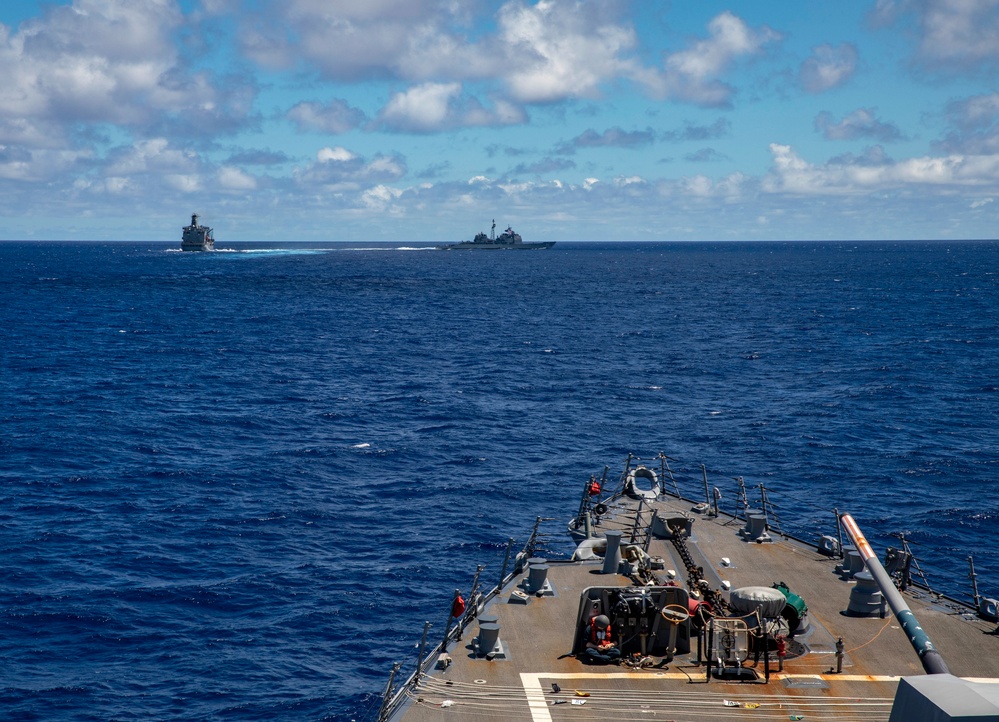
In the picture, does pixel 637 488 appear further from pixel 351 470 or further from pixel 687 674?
pixel 351 470

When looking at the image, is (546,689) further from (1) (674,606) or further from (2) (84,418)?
(2) (84,418)

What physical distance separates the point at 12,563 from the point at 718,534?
117 ft

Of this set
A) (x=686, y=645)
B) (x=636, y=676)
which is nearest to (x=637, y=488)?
(x=686, y=645)

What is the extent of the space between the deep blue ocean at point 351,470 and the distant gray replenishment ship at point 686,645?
9784mm

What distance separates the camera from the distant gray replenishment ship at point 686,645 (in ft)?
A: 80.2

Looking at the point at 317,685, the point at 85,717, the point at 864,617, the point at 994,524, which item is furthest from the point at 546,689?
the point at 994,524

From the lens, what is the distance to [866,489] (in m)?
62.5

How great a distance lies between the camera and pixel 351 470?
66125mm

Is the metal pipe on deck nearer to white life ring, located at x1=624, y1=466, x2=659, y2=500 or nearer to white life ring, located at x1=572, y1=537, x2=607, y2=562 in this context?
white life ring, located at x1=572, y1=537, x2=607, y2=562

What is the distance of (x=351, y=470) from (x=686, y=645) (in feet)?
138

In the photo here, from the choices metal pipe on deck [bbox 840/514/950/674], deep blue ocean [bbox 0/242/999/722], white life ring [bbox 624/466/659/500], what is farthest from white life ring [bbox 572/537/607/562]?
metal pipe on deck [bbox 840/514/950/674]

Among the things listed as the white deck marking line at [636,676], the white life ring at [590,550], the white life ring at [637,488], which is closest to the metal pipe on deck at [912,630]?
the white deck marking line at [636,676]

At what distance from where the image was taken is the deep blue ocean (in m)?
39.6

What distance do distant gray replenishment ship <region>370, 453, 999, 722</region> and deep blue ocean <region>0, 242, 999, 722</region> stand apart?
978cm
